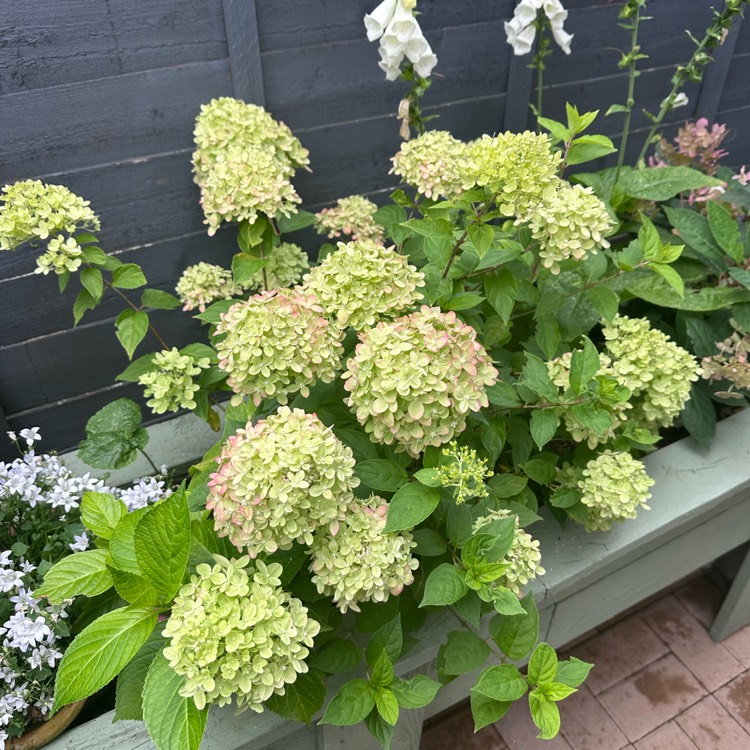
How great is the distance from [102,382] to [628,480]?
1299 mm

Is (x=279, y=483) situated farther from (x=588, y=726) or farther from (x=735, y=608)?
(x=735, y=608)

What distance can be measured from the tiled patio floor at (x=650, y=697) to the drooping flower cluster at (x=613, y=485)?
0.90m

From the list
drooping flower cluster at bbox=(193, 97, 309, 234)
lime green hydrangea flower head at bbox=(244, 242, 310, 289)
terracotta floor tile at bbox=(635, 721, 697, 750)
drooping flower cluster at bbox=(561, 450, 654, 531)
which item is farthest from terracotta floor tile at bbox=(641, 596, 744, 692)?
drooping flower cluster at bbox=(193, 97, 309, 234)

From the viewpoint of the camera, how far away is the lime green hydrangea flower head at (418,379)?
0.88 m

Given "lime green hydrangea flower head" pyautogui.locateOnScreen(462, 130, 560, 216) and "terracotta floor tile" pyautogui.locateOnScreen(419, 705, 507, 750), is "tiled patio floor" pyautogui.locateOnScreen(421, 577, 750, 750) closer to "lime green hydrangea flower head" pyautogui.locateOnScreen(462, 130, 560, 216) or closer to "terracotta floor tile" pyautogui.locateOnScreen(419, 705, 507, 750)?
"terracotta floor tile" pyautogui.locateOnScreen(419, 705, 507, 750)

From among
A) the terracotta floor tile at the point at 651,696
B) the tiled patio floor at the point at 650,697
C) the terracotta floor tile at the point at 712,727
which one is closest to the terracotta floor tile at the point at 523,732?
the tiled patio floor at the point at 650,697

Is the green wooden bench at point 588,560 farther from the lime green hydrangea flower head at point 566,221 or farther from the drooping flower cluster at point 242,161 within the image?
the drooping flower cluster at point 242,161

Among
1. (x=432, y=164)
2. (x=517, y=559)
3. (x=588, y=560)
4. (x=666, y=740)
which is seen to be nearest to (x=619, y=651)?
(x=666, y=740)

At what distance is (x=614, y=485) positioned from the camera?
120cm

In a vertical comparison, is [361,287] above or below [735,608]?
above

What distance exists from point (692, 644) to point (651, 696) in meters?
0.24

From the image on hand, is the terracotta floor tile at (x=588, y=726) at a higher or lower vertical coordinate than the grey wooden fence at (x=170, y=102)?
lower

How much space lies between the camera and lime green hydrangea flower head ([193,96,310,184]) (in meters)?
1.40

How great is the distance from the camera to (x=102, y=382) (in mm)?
1742
